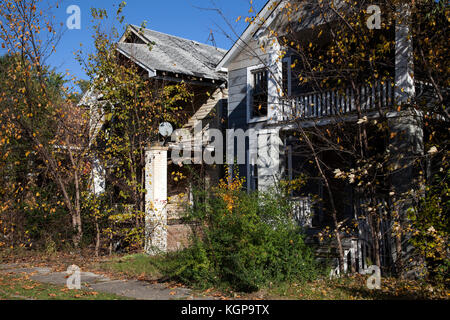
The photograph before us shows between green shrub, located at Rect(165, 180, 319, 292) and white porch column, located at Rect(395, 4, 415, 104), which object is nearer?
green shrub, located at Rect(165, 180, 319, 292)

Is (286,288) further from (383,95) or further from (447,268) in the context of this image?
(383,95)

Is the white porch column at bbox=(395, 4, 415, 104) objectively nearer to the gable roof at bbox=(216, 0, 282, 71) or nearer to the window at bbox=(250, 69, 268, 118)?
the gable roof at bbox=(216, 0, 282, 71)

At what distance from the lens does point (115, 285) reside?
8.03 metres

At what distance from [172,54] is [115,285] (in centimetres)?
1094

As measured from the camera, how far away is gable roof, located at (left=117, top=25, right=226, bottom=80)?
1459cm

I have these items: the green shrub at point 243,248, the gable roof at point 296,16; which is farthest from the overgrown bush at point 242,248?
the gable roof at point 296,16

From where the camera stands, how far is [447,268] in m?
7.55

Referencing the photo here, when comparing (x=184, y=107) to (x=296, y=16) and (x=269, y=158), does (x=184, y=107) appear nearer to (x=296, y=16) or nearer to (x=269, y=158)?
(x=269, y=158)

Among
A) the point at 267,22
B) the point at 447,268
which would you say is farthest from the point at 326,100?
the point at 447,268

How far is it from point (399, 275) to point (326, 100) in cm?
448

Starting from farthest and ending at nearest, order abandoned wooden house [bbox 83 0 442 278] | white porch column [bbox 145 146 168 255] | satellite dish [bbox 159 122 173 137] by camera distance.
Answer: satellite dish [bbox 159 122 173 137]
white porch column [bbox 145 146 168 255]
abandoned wooden house [bbox 83 0 442 278]

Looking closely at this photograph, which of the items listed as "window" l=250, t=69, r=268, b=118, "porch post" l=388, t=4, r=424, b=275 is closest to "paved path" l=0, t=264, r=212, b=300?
"porch post" l=388, t=4, r=424, b=275

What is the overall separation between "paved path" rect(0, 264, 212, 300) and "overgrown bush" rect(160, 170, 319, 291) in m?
0.41

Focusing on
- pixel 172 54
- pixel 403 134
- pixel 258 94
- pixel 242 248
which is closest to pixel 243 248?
pixel 242 248
